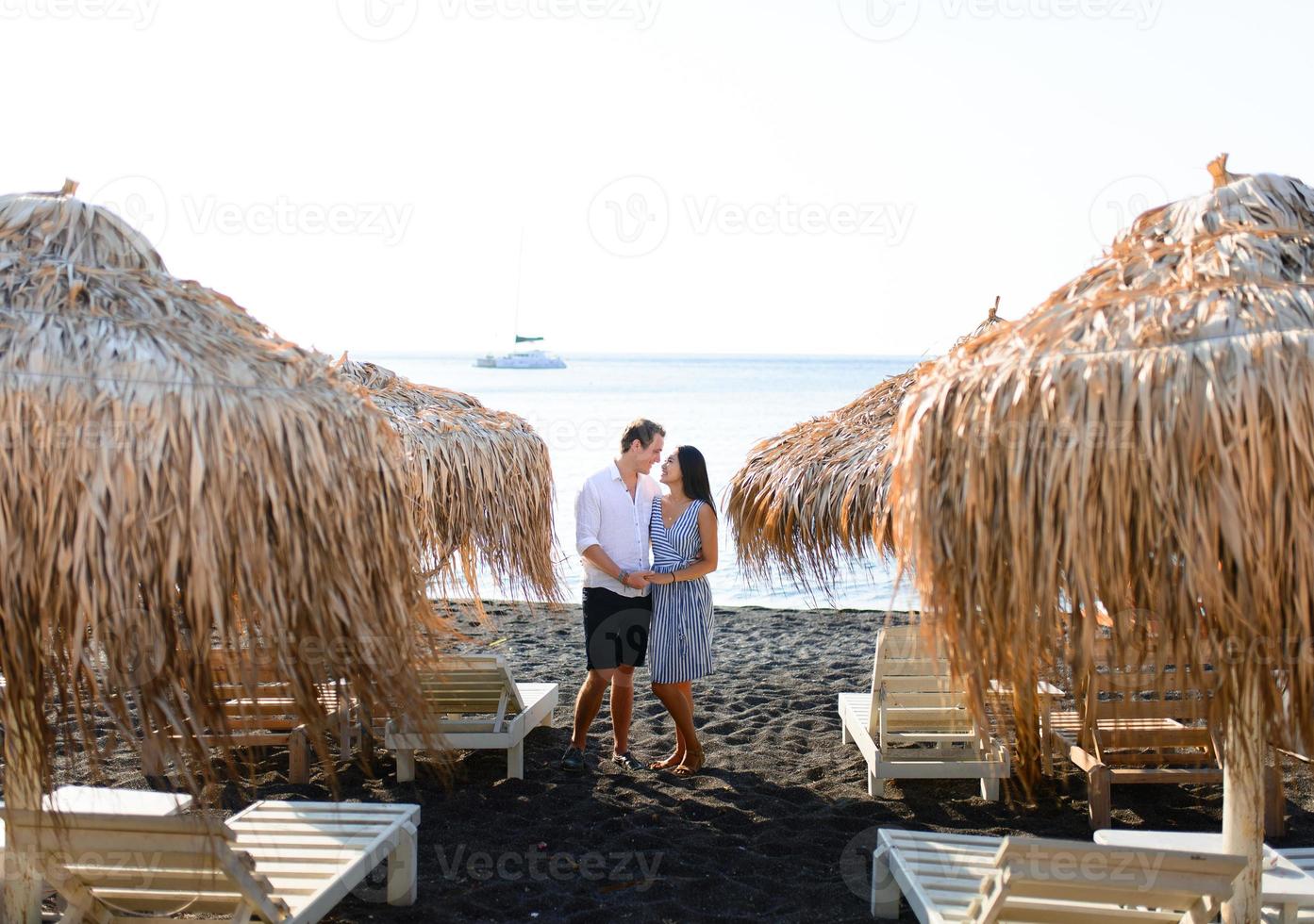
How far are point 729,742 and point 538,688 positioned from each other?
1160mm

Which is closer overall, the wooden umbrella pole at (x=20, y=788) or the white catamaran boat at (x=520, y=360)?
the wooden umbrella pole at (x=20, y=788)

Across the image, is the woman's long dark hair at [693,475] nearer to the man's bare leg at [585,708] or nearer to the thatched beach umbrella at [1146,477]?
the man's bare leg at [585,708]

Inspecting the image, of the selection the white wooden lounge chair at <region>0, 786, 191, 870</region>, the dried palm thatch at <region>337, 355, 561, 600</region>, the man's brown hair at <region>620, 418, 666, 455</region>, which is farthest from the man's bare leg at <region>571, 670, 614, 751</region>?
the white wooden lounge chair at <region>0, 786, 191, 870</region>

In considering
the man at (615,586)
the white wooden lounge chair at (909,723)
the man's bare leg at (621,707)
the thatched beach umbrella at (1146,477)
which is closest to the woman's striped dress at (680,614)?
the man at (615,586)

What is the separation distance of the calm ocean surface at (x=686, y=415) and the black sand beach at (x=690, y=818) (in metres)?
1.12

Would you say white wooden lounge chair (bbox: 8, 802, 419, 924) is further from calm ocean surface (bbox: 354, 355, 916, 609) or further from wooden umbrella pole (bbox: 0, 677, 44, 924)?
calm ocean surface (bbox: 354, 355, 916, 609)

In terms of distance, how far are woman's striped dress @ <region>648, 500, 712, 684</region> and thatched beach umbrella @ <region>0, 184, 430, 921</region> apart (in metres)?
2.54

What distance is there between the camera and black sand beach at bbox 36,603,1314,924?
14.4 feet

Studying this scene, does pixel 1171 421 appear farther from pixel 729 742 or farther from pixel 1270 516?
pixel 729 742

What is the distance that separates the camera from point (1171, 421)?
2.78 metres

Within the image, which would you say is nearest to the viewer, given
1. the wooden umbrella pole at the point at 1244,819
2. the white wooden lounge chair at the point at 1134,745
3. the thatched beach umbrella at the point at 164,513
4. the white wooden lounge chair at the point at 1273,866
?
the thatched beach umbrella at the point at 164,513

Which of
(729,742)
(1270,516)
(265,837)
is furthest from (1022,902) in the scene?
(729,742)

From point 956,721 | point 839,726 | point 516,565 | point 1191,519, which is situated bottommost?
point 839,726

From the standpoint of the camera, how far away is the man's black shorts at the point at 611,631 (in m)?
5.90
